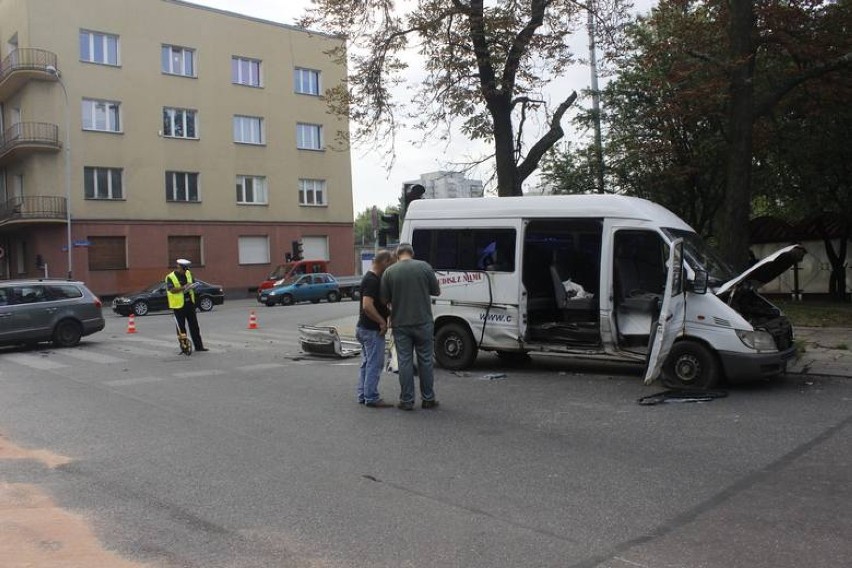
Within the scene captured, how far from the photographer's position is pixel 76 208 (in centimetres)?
3525

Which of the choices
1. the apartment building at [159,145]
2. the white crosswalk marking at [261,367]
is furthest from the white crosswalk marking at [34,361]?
the apartment building at [159,145]

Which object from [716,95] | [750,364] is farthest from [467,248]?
[716,95]

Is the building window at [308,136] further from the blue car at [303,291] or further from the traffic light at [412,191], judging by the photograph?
the traffic light at [412,191]

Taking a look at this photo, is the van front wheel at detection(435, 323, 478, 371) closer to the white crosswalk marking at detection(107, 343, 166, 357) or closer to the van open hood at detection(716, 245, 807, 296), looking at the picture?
the van open hood at detection(716, 245, 807, 296)

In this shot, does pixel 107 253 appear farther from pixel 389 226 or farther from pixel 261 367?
pixel 261 367

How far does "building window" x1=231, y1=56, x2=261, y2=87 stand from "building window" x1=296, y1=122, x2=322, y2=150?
3514mm

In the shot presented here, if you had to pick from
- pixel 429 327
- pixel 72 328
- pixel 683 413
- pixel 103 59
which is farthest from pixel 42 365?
pixel 103 59

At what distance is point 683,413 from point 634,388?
165 cm

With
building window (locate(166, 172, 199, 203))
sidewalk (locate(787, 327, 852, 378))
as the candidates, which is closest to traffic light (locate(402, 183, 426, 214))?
sidewalk (locate(787, 327, 852, 378))

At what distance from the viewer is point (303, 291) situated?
33.8 m

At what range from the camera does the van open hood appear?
891 cm

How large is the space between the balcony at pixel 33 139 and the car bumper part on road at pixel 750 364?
112 ft

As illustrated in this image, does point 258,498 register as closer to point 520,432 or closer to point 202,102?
point 520,432

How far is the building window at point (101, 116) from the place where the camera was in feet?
118
